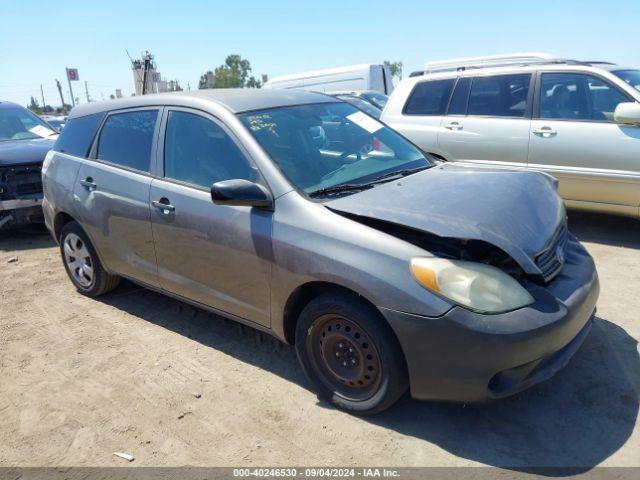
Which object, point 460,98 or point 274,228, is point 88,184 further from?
point 460,98

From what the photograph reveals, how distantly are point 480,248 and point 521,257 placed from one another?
0.21 meters

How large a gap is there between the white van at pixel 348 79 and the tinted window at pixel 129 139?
12477 millimetres

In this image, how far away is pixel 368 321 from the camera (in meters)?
2.63

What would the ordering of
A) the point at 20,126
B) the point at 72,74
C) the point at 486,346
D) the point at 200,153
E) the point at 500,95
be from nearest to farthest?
the point at 486,346
the point at 200,153
the point at 500,95
the point at 20,126
the point at 72,74

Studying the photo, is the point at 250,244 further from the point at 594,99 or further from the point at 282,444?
the point at 594,99

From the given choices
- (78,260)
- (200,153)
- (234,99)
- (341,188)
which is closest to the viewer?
(341,188)

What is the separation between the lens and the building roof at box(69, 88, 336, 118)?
3551 millimetres

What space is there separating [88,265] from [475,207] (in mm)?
3407

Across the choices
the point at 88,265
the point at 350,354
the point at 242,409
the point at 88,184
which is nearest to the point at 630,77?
the point at 350,354

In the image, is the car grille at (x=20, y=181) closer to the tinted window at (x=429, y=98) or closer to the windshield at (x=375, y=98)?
the tinted window at (x=429, y=98)

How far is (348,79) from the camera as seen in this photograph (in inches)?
654

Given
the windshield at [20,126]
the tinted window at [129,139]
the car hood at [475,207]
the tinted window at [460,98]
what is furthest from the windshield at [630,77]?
the windshield at [20,126]

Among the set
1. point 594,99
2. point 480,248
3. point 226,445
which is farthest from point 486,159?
point 226,445

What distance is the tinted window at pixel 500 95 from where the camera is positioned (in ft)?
19.5
